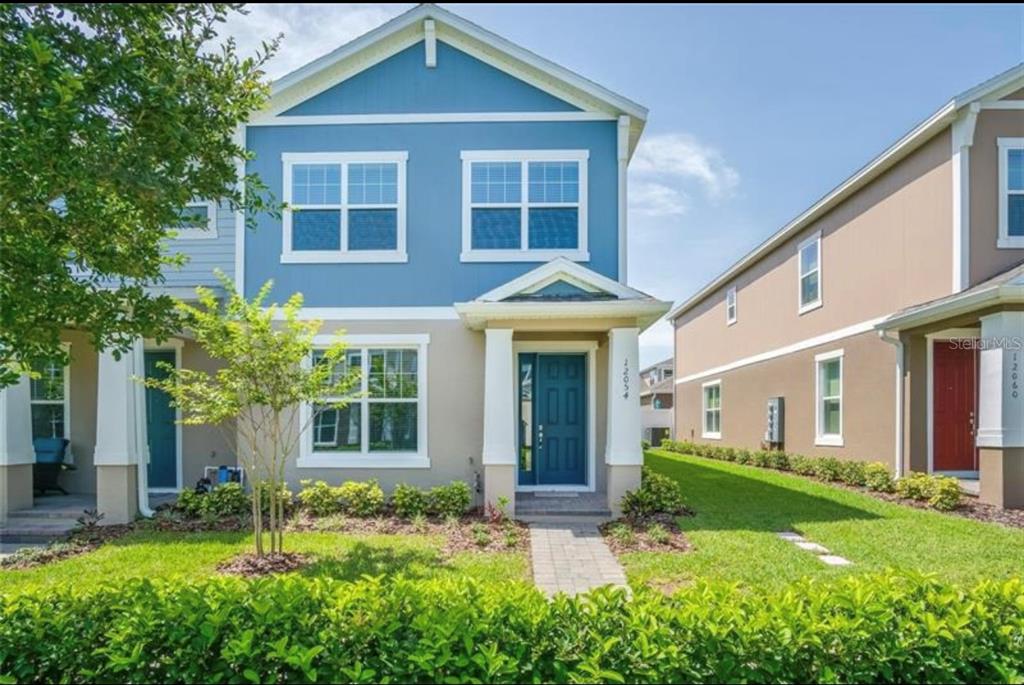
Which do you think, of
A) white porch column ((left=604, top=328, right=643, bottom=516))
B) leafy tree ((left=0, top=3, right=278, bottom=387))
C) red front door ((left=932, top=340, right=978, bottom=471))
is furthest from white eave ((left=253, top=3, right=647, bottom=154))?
red front door ((left=932, top=340, right=978, bottom=471))

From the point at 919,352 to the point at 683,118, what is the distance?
6418 millimetres

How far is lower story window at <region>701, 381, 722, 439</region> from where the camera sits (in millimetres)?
22388

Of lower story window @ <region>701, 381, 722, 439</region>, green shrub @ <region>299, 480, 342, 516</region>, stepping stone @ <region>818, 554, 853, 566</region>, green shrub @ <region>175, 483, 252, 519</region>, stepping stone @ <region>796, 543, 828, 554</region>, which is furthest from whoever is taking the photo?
lower story window @ <region>701, 381, 722, 439</region>

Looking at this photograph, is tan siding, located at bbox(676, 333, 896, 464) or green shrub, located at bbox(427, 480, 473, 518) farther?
tan siding, located at bbox(676, 333, 896, 464)

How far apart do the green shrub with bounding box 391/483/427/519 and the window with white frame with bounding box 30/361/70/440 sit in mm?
6456

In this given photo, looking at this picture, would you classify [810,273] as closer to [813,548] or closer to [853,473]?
[853,473]

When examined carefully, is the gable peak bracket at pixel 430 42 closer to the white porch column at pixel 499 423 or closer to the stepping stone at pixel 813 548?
the white porch column at pixel 499 423

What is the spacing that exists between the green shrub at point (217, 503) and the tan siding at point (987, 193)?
12.9 meters

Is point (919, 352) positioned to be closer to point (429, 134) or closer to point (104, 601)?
point (429, 134)

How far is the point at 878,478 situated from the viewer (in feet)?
37.9

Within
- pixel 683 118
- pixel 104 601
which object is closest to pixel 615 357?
pixel 683 118

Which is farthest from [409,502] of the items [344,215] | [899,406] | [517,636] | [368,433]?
[899,406]

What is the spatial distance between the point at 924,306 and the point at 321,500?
10895 millimetres

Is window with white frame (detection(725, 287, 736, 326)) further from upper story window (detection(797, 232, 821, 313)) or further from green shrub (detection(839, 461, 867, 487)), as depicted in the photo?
green shrub (detection(839, 461, 867, 487))
